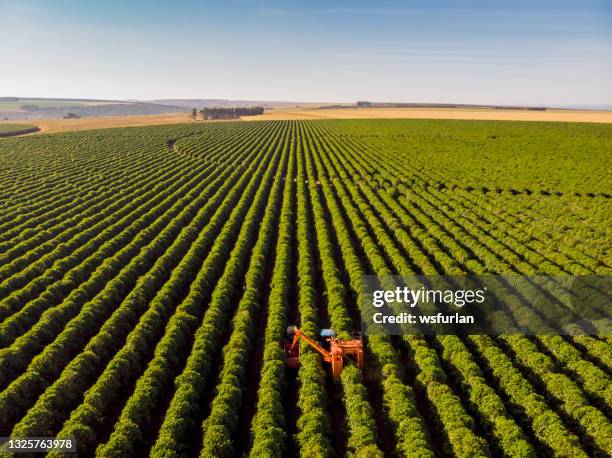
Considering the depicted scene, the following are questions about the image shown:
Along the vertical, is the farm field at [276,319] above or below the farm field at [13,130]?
below

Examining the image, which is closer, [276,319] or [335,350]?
[335,350]

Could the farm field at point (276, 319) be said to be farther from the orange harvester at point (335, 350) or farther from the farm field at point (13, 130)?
the farm field at point (13, 130)

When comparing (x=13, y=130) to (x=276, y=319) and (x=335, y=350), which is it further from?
(x=335, y=350)

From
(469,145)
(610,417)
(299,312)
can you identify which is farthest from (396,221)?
(469,145)

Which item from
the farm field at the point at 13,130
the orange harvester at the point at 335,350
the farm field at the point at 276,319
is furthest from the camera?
the farm field at the point at 13,130

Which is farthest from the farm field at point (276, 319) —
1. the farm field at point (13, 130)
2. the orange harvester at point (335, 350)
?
the farm field at point (13, 130)

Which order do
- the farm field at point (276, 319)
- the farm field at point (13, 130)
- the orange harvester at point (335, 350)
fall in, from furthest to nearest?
the farm field at point (13, 130)
the orange harvester at point (335, 350)
the farm field at point (276, 319)

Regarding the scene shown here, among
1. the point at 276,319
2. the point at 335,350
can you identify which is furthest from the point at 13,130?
the point at 335,350

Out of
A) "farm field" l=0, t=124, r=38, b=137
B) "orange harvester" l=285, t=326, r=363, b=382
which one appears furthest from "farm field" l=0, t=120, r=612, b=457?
"farm field" l=0, t=124, r=38, b=137

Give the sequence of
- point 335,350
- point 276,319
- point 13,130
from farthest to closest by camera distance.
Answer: point 13,130 → point 276,319 → point 335,350

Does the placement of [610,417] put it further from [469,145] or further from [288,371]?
[469,145]
